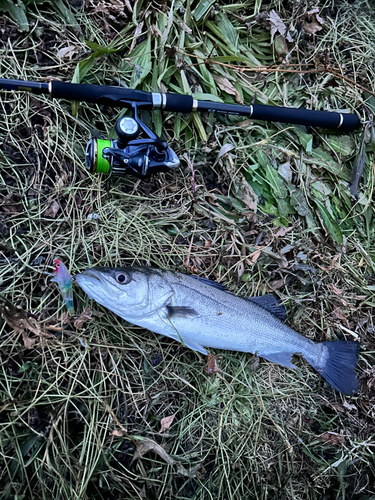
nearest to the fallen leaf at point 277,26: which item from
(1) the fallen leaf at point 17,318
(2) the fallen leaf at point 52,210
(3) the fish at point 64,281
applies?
(2) the fallen leaf at point 52,210

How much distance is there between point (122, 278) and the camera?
2.69 m

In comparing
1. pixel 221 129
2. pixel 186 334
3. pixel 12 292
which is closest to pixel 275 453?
pixel 186 334

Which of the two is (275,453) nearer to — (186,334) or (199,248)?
(186,334)

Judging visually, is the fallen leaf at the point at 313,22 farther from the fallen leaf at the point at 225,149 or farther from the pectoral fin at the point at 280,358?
the pectoral fin at the point at 280,358

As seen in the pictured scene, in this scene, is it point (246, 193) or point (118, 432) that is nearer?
point (118, 432)

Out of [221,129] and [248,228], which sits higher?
[221,129]

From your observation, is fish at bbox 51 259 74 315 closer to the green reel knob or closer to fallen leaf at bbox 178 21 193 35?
the green reel knob

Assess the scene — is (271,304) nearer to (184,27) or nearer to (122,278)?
(122,278)

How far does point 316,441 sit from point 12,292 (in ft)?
8.63

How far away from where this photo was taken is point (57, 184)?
2.96 metres

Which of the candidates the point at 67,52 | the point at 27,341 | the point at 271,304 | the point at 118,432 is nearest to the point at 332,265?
the point at 271,304

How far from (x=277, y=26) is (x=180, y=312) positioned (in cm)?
267

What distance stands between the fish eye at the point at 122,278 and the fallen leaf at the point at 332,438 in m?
2.05

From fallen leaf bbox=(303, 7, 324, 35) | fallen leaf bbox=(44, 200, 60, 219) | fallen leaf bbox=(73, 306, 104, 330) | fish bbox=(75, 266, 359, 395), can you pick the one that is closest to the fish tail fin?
fish bbox=(75, 266, 359, 395)
